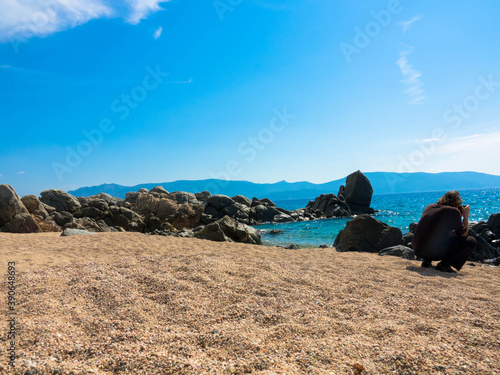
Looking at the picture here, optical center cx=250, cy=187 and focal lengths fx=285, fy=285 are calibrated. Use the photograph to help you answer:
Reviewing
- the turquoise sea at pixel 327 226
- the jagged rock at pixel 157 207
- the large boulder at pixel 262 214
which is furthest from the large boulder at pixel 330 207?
the jagged rock at pixel 157 207

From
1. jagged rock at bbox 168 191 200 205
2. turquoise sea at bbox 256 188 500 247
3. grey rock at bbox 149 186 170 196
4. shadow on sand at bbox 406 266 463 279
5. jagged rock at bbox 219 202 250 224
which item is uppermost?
grey rock at bbox 149 186 170 196

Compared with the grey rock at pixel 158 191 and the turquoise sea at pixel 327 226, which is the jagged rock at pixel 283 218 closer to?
the turquoise sea at pixel 327 226

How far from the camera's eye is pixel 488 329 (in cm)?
341

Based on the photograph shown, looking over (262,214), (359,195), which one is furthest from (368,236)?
(359,195)

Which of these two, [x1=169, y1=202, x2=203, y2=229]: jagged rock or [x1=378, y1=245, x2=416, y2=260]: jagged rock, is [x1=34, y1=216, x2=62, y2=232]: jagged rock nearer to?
[x1=169, y1=202, x2=203, y2=229]: jagged rock

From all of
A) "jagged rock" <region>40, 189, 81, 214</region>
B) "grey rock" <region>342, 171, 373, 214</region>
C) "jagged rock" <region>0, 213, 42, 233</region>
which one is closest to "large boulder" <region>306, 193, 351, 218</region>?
"grey rock" <region>342, 171, 373, 214</region>

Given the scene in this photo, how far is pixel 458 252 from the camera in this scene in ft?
21.6

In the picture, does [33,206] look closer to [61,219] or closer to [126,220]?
[61,219]

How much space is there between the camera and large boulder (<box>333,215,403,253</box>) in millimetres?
10879

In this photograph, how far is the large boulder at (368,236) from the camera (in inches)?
Answer: 428

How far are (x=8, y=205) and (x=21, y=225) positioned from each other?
129 cm

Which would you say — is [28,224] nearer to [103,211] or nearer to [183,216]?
[103,211]

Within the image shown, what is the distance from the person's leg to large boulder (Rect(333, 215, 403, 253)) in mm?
4029

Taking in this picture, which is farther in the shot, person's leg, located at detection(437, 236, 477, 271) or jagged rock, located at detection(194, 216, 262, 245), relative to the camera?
jagged rock, located at detection(194, 216, 262, 245)
